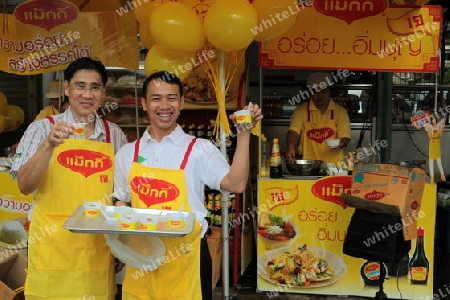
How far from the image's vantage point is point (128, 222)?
224 centimetres

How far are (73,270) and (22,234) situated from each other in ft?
8.29

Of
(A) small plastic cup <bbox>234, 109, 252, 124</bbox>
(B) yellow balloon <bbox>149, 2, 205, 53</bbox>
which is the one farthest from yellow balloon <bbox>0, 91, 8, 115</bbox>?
(A) small plastic cup <bbox>234, 109, 252, 124</bbox>

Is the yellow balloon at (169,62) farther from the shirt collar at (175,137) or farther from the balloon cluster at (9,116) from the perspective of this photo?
the balloon cluster at (9,116)

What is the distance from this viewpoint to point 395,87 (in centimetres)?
709

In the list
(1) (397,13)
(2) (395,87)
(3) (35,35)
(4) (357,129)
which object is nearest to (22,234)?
(3) (35,35)

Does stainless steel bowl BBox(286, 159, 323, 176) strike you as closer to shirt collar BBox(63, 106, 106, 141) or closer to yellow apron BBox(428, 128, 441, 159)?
yellow apron BBox(428, 128, 441, 159)

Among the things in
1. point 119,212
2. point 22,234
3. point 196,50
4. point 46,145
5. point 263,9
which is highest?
point 263,9

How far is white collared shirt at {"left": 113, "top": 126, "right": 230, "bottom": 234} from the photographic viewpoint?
A: 8.14ft

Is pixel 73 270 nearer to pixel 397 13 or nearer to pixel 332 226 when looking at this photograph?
pixel 332 226

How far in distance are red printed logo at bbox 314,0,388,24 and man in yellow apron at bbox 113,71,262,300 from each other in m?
2.07

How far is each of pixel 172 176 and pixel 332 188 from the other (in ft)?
7.42

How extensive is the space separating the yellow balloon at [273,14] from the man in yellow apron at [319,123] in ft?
7.80

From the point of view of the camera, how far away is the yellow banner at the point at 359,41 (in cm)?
411

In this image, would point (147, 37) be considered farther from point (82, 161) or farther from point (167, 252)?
point (167, 252)
